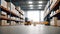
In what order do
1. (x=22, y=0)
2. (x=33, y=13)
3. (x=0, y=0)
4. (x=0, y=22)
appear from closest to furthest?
(x=0, y=0) < (x=0, y=22) < (x=22, y=0) < (x=33, y=13)

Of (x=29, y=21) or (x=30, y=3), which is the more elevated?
(x=30, y=3)

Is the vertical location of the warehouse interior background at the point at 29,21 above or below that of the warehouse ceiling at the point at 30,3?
below

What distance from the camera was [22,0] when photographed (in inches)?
542

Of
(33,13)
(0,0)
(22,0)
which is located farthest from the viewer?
(33,13)

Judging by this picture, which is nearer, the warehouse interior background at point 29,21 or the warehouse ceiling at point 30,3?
the warehouse interior background at point 29,21

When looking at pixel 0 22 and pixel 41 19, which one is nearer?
pixel 0 22

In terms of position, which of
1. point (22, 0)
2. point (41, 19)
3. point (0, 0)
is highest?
point (22, 0)

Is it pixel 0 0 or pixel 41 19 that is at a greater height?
pixel 0 0

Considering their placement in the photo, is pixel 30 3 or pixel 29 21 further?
pixel 30 3

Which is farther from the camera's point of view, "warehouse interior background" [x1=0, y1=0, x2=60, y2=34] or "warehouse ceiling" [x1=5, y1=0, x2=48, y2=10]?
"warehouse ceiling" [x1=5, y1=0, x2=48, y2=10]

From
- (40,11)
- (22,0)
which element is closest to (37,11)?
(40,11)

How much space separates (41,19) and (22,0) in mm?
7555

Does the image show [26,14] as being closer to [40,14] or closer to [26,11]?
[26,11]

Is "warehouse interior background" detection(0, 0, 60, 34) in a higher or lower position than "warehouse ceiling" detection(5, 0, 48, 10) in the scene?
lower
